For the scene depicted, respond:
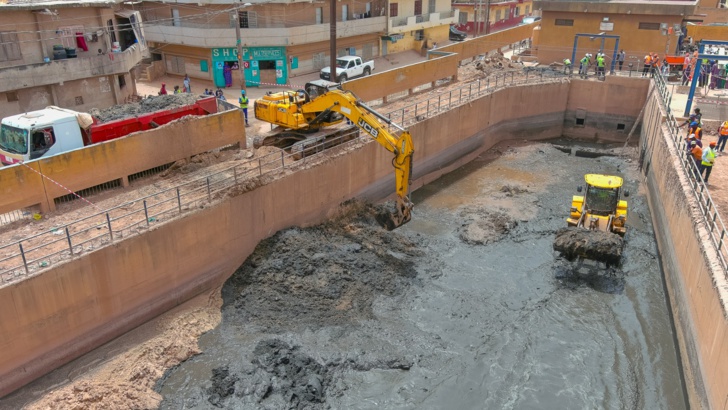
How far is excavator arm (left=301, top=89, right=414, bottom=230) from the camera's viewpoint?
59.7 feet

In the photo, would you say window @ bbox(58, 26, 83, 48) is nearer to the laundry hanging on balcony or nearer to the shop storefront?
the laundry hanging on balcony

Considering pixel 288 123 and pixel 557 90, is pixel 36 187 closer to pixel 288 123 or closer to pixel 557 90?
pixel 288 123

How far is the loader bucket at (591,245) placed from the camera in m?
17.3

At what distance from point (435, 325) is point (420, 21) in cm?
3564

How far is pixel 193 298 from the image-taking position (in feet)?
57.2

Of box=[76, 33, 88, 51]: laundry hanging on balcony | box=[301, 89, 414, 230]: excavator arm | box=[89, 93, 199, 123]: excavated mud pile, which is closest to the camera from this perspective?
box=[301, 89, 414, 230]: excavator arm

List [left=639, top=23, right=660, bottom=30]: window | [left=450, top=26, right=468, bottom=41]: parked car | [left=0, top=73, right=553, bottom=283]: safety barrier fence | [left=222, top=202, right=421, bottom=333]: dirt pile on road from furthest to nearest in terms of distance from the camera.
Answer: [left=450, top=26, right=468, bottom=41]: parked car, [left=639, top=23, right=660, bottom=30]: window, [left=222, top=202, right=421, bottom=333]: dirt pile on road, [left=0, top=73, right=553, bottom=283]: safety barrier fence

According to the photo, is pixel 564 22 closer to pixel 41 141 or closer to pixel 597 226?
pixel 597 226

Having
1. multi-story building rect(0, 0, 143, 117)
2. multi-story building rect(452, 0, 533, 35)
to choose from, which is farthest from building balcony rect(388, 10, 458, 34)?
multi-story building rect(0, 0, 143, 117)

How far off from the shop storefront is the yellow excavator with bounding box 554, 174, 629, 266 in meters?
21.8

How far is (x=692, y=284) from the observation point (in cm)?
1541

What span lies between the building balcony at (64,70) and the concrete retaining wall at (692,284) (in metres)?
24.7

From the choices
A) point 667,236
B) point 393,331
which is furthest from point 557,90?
point 393,331

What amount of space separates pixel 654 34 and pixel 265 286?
98.5 ft
